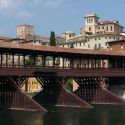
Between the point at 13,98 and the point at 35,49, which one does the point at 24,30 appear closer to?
the point at 35,49

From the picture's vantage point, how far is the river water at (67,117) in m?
42.8

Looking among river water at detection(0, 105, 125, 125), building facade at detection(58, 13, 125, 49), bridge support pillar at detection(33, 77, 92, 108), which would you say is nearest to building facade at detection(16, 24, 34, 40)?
building facade at detection(58, 13, 125, 49)

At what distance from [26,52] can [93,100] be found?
14.8m

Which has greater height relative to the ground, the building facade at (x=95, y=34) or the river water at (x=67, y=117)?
the building facade at (x=95, y=34)

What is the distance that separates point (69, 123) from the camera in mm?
42688

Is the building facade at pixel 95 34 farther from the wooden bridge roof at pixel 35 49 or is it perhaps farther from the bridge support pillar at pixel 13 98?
the bridge support pillar at pixel 13 98

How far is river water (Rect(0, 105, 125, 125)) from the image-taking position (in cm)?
4284

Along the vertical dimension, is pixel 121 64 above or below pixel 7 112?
above

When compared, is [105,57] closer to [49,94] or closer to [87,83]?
[87,83]

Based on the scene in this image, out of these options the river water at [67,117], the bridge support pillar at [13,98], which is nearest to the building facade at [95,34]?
the river water at [67,117]

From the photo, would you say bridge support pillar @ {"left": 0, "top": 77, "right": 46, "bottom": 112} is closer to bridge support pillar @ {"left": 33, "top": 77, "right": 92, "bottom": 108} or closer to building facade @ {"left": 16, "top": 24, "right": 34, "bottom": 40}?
bridge support pillar @ {"left": 33, "top": 77, "right": 92, "bottom": 108}

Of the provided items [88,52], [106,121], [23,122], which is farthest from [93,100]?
[23,122]

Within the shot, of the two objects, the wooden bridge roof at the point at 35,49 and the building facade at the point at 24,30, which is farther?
the building facade at the point at 24,30

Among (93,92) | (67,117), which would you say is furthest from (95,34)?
(67,117)
